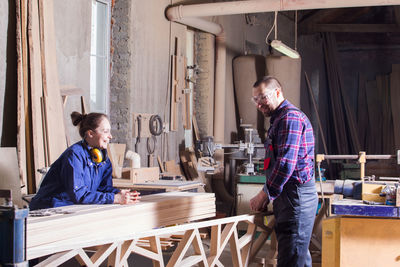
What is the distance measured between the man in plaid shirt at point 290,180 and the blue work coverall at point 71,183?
1.04 metres

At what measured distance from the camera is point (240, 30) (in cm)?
945

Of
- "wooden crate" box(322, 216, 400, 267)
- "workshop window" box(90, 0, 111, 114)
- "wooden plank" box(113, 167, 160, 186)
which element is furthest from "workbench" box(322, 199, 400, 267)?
"workshop window" box(90, 0, 111, 114)

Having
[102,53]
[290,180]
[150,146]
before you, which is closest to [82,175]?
[290,180]

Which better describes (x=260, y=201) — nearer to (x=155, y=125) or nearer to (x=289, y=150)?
(x=289, y=150)

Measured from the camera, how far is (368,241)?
3689 millimetres

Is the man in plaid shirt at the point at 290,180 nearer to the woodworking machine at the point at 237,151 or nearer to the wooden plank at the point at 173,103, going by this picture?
the woodworking machine at the point at 237,151

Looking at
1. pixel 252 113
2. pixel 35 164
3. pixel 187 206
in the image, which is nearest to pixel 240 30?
pixel 252 113

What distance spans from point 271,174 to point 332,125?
908cm

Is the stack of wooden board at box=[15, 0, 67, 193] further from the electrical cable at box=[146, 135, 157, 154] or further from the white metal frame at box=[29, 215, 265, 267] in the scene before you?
the electrical cable at box=[146, 135, 157, 154]

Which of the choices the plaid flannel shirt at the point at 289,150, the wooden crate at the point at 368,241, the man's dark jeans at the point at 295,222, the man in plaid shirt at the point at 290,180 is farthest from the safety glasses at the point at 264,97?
the wooden crate at the point at 368,241

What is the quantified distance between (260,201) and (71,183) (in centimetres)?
123

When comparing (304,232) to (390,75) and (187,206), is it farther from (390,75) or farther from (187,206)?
(390,75)

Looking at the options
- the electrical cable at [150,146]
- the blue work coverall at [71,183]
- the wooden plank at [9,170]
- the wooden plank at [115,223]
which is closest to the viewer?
the wooden plank at [115,223]

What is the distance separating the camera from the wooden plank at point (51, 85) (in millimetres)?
4859
